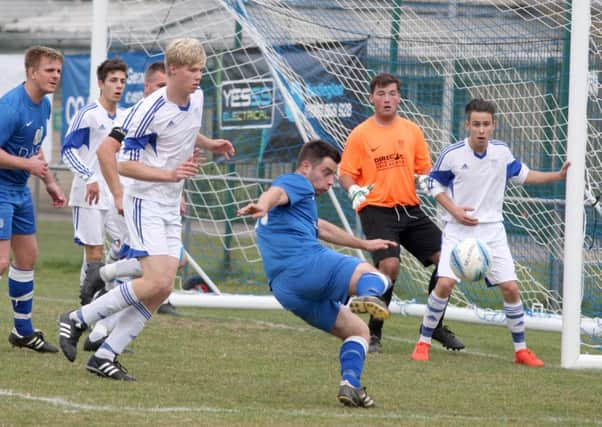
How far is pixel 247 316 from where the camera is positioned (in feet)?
39.0

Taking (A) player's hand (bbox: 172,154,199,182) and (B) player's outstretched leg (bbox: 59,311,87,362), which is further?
(B) player's outstretched leg (bbox: 59,311,87,362)

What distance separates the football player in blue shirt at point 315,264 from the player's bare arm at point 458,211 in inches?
79.9

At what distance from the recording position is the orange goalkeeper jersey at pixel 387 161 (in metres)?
9.72

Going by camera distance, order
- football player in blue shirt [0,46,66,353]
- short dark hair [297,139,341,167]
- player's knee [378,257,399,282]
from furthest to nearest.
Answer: player's knee [378,257,399,282] → football player in blue shirt [0,46,66,353] → short dark hair [297,139,341,167]

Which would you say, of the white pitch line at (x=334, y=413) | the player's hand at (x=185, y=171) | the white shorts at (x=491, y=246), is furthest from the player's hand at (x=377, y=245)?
the white shorts at (x=491, y=246)

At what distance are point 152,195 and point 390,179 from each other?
263cm

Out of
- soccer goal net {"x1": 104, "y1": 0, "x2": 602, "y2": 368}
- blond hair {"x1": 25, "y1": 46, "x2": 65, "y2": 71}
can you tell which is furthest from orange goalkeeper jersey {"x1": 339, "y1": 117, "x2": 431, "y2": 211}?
blond hair {"x1": 25, "y1": 46, "x2": 65, "y2": 71}

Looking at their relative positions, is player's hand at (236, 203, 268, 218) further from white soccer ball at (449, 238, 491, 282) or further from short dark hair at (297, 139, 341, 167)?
white soccer ball at (449, 238, 491, 282)

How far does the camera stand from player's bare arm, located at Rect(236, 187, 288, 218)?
6496 millimetres

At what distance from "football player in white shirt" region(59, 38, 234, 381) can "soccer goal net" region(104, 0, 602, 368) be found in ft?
10.8

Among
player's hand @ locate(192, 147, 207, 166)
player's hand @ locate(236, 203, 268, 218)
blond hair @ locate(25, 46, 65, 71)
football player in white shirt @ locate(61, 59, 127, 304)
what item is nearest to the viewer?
player's hand @ locate(236, 203, 268, 218)

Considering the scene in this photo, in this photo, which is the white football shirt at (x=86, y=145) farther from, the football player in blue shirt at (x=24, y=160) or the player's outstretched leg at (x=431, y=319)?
the player's outstretched leg at (x=431, y=319)

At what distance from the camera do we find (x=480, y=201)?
920 cm

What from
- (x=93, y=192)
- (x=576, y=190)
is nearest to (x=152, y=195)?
(x=93, y=192)
